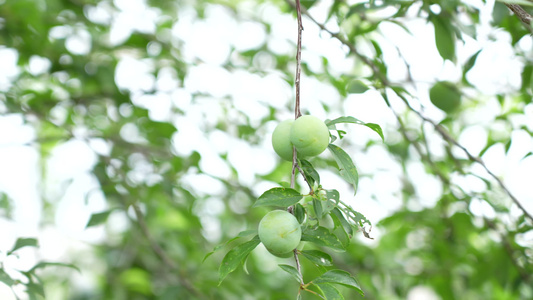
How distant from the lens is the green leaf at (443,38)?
0.86m

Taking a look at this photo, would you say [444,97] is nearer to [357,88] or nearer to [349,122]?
[357,88]

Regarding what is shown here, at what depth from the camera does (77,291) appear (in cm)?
232

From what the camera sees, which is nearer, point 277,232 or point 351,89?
point 277,232

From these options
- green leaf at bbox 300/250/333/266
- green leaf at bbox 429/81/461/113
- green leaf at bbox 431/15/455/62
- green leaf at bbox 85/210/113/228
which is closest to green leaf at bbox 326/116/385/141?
green leaf at bbox 300/250/333/266

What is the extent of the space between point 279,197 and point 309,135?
79 millimetres

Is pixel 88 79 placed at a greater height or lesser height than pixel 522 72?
lesser

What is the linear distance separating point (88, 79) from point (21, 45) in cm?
21

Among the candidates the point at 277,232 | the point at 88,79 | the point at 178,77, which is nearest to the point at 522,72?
the point at 277,232

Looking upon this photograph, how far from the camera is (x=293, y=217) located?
562 millimetres

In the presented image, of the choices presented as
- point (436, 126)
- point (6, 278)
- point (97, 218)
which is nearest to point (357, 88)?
point (436, 126)

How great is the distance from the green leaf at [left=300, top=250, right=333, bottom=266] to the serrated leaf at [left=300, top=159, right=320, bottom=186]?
93 millimetres

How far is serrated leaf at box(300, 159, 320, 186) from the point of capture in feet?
1.90

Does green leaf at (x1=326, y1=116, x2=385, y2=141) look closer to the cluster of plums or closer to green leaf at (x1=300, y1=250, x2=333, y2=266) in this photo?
the cluster of plums

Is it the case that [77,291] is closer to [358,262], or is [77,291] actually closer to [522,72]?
[358,262]
